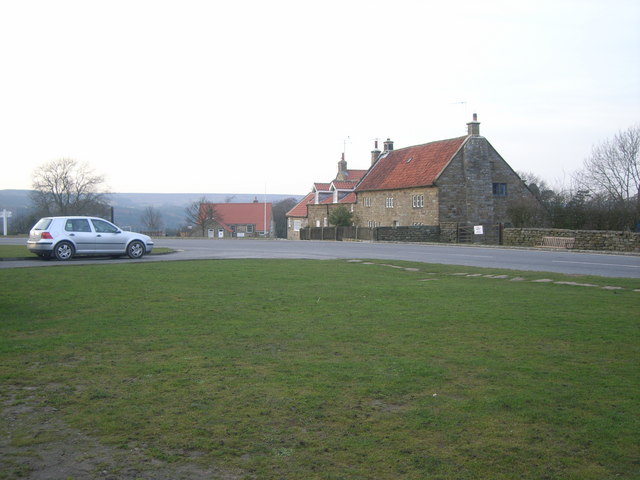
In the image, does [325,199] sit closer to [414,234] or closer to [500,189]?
[500,189]

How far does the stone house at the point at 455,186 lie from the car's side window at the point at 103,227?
3394cm

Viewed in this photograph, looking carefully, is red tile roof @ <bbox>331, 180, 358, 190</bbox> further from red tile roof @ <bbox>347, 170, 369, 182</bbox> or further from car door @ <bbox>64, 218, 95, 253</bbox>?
car door @ <bbox>64, 218, 95, 253</bbox>

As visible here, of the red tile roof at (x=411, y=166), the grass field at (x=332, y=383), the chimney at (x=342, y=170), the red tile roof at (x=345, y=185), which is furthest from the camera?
the chimney at (x=342, y=170)

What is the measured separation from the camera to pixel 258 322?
8914 mm

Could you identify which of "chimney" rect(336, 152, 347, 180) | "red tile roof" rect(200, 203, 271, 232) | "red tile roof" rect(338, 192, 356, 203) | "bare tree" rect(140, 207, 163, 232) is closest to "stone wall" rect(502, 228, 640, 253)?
"red tile roof" rect(338, 192, 356, 203)

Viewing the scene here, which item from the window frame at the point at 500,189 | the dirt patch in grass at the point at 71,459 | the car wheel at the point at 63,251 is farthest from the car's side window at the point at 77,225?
the window frame at the point at 500,189

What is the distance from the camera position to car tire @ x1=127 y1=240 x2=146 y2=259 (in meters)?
24.0

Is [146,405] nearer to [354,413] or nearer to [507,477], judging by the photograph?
[354,413]

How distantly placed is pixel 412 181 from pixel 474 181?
581cm

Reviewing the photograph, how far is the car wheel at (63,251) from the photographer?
22.4 meters

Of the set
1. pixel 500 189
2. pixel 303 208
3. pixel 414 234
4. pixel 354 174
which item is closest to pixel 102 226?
pixel 414 234

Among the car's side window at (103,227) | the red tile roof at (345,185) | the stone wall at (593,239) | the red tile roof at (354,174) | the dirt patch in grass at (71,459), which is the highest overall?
the red tile roof at (354,174)

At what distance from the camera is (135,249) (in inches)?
947

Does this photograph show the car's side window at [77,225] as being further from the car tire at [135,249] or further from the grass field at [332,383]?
the grass field at [332,383]
